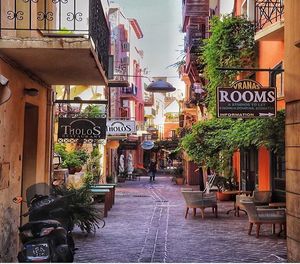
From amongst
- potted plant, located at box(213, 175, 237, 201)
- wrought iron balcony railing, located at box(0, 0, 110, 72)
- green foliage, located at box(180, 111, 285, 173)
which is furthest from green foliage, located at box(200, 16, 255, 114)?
wrought iron balcony railing, located at box(0, 0, 110, 72)

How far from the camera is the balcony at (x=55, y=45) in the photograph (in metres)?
7.48

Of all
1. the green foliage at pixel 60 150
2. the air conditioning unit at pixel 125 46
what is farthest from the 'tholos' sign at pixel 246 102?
the air conditioning unit at pixel 125 46

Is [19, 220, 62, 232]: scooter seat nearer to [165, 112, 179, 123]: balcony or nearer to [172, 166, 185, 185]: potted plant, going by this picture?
[172, 166, 185, 185]: potted plant

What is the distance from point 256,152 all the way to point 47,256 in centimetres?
1353

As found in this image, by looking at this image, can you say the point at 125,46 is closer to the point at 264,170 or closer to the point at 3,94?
the point at 264,170

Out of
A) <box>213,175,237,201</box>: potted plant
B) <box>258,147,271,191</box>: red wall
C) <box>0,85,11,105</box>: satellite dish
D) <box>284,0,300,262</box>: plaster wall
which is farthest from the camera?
<box>213,175,237,201</box>: potted plant

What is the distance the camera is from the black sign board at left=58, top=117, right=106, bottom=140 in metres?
13.2

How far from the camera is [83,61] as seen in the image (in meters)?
8.57

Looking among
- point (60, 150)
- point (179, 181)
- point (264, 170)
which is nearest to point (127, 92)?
point (179, 181)

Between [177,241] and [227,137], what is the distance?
464cm

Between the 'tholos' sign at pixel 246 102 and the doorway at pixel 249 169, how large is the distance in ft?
27.1

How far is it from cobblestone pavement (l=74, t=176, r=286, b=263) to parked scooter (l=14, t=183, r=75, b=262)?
7.01ft

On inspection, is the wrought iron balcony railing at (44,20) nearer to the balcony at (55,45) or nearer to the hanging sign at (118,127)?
the balcony at (55,45)

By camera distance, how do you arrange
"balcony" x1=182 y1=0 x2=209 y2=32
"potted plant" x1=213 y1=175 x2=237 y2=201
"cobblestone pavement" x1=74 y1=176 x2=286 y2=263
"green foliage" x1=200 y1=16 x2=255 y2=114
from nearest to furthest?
"cobblestone pavement" x1=74 y1=176 x2=286 y2=263
"green foliage" x1=200 y1=16 x2=255 y2=114
"potted plant" x1=213 y1=175 x2=237 y2=201
"balcony" x1=182 y1=0 x2=209 y2=32
